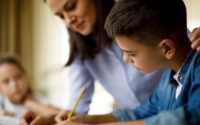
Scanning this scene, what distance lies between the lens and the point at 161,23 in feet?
2.27

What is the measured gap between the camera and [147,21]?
685 mm

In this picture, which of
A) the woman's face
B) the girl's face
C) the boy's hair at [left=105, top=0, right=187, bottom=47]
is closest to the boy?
the boy's hair at [left=105, top=0, right=187, bottom=47]

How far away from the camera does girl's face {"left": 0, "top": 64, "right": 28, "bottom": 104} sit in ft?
5.39

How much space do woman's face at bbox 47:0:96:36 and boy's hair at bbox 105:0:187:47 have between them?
0.99 ft

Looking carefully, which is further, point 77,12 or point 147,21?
point 77,12

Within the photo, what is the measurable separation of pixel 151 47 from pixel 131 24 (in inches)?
2.4

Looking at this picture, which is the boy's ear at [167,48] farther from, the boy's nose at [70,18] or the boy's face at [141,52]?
the boy's nose at [70,18]

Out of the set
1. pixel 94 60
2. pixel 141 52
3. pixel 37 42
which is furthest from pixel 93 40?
pixel 37 42

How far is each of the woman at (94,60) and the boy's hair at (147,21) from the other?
10.4 inches

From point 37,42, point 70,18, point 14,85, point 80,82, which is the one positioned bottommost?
point 37,42

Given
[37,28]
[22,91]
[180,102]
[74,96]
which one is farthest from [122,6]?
[37,28]

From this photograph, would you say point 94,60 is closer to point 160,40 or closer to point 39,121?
point 39,121

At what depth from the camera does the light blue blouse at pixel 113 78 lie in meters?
1.03

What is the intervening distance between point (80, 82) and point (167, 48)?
0.52 metres
